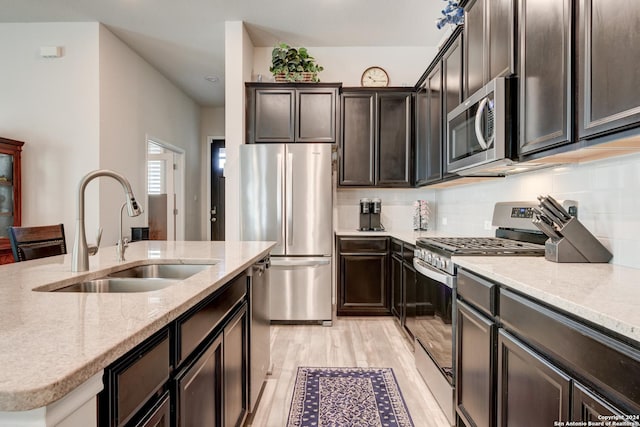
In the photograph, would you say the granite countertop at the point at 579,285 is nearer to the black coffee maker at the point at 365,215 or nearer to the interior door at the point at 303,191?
the interior door at the point at 303,191

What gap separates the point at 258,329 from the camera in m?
2.03

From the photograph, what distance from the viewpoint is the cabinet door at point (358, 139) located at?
3.87m

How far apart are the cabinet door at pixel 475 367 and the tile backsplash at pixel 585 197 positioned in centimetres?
66

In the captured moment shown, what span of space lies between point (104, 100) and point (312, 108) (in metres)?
2.25

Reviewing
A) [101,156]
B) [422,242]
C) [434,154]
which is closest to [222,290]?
[422,242]

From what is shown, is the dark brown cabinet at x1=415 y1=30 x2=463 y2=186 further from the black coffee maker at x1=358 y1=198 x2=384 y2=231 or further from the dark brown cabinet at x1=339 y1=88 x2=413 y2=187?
the black coffee maker at x1=358 y1=198 x2=384 y2=231

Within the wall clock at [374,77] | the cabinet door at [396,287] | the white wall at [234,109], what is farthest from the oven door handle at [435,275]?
the wall clock at [374,77]

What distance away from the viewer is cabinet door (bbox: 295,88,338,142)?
3.81 m

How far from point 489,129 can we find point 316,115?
2.20m

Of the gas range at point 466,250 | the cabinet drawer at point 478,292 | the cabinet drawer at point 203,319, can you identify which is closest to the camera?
the cabinet drawer at point 203,319

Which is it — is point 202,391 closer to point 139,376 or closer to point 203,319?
point 203,319

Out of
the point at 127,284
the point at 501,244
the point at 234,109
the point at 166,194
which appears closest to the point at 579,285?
the point at 501,244

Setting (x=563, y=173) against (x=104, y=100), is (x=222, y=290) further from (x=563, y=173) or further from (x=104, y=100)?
(x=104, y=100)

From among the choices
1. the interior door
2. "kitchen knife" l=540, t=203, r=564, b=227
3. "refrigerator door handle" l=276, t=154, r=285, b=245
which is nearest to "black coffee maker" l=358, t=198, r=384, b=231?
the interior door
